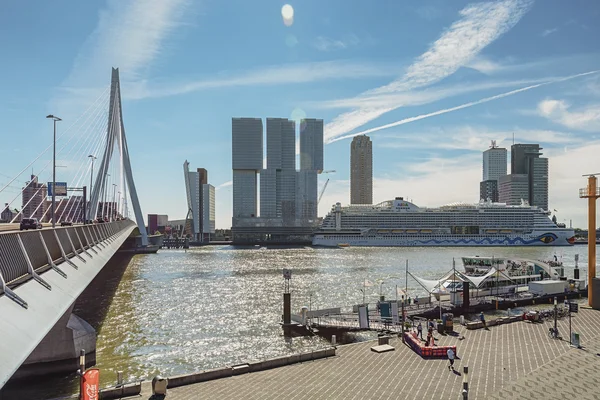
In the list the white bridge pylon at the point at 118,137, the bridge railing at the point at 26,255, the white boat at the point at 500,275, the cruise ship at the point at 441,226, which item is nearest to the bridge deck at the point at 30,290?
the bridge railing at the point at 26,255

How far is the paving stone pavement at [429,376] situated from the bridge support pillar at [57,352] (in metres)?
6.51

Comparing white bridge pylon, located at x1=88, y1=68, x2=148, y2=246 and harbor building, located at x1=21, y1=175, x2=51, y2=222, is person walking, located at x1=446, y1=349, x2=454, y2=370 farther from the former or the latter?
white bridge pylon, located at x1=88, y1=68, x2=148, y2=246

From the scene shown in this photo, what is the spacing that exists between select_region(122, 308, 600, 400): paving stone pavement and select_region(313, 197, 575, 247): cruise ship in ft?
377

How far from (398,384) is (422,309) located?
1694 cm

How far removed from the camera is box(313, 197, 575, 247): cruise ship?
446 ft

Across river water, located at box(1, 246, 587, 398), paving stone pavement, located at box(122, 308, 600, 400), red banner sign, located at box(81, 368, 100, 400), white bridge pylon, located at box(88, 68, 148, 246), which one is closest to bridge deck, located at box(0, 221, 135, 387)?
red banner sign, located at box(81, 368, 100, 400)

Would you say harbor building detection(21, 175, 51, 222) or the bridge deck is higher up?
harbor building detection(21, 175, 51, 222)

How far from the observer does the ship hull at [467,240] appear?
134375 millimetres

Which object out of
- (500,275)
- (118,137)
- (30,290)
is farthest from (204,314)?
(118,137)

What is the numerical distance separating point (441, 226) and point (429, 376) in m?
131

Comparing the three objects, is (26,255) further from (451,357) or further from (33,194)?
(33,194)

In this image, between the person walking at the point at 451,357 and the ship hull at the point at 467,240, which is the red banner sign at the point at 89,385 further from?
the ship hull at the point at 467,240

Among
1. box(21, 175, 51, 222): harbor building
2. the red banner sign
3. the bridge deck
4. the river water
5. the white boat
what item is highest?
box(21, 175, 51, 222): harbor building

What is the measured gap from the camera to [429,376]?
16.9 metres
